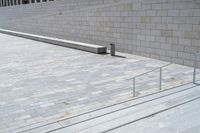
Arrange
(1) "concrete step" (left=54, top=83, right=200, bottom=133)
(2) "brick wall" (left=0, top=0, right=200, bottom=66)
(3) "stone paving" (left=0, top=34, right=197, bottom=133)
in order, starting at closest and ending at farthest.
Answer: (1) "concrete step" (left=54, top=83, right=200, bottom=133), (3) "stone paving" (left=0, top=34, right=197, bottom=133), (2) "brick wall" (left=0, top=0, right=200, bottom=66)

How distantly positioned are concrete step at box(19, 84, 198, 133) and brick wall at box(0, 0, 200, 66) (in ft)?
12.4

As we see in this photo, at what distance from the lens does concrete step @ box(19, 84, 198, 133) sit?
5555 millimetres

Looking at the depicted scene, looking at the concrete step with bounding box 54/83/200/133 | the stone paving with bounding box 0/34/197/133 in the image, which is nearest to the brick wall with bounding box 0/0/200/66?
the stone paving with bounding box 0/34/197/133

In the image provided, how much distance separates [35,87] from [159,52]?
6.18 metres

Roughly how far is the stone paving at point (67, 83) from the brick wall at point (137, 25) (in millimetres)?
661

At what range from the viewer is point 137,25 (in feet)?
43.0

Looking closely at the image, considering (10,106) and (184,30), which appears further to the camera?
(184,30)

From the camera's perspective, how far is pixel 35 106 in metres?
6.95

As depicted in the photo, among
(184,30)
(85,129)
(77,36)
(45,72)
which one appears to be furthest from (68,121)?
(77,36)

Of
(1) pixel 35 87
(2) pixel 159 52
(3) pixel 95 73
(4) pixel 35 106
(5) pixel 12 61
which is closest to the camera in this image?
(4) pixel 35 106

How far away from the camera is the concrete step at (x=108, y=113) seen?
18.2ft

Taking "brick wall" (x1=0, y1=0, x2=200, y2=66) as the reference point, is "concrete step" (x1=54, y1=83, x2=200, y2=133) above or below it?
below

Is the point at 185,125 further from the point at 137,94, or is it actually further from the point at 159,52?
the point at 159,52

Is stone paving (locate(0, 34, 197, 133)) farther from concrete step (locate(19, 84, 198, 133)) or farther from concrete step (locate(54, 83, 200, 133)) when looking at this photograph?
concrete step (locate(54, 83, 200, 133))
